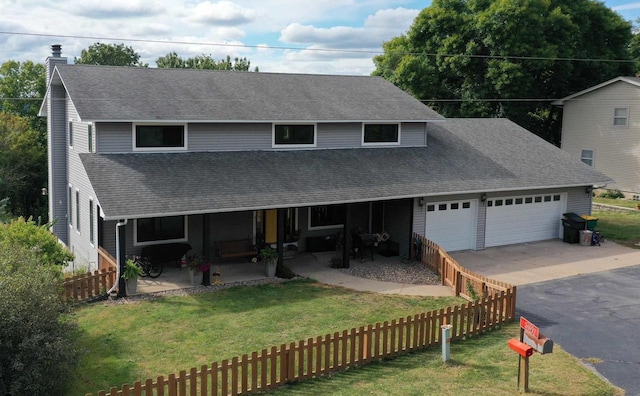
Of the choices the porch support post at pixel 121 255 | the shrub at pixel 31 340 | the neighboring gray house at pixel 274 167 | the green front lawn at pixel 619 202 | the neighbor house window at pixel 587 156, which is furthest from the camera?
the neighbor house window at pixel 587 156

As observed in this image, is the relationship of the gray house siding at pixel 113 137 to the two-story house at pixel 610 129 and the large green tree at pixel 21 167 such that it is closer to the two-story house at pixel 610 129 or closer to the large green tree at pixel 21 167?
the large green tree at pixel 21 167

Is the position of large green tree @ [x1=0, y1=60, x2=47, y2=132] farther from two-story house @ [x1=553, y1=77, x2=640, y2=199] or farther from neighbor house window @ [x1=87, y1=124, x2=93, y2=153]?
two-story house @ [x1=553, y1=77, x2=640, y2=199]

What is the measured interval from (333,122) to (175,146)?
6.03m

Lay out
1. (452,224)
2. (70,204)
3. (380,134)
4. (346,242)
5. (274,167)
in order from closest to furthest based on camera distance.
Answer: (346,242) < (274,167) < (452,224) < (70,204) < (380,134)

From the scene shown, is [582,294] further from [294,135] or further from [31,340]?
[31,340]

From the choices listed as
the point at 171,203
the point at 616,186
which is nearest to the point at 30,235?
the point at 171,203

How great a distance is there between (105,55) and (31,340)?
57551 mm

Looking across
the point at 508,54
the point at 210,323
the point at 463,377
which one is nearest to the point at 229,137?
the point at 210,323

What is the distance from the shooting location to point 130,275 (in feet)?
54.4

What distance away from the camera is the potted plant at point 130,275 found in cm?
1656

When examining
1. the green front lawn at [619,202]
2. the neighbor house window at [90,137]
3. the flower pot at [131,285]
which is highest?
the neighbor house window at [90,137]

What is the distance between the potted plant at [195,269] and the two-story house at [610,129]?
99.7 feet

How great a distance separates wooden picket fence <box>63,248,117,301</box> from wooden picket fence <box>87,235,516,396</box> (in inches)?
224

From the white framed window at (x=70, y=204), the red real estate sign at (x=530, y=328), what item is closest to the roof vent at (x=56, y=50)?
the white framed window at (x=70, y=204)
